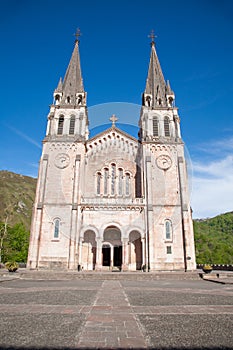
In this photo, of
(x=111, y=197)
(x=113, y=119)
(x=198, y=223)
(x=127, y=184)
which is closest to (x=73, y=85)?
(x=113, y=119)

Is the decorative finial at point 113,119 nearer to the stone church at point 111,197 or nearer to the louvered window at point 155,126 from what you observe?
the stone church at point 111,197

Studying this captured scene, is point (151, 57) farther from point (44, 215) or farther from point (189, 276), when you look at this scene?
point (189, 276)

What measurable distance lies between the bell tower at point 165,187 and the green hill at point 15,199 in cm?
6159

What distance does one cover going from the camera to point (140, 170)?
32.1 metres

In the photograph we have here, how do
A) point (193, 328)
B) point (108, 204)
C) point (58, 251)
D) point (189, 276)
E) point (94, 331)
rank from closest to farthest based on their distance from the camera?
point (94, 331) → point (193, 328) → point (189, 276) → point (58, 251) → point (108, 204)

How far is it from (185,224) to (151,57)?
97.2 feet

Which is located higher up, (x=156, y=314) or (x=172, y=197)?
(x=172, y=197)

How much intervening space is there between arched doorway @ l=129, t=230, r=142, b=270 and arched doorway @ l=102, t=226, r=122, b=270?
1452 millimetres

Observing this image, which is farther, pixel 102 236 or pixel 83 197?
pixel 83 197

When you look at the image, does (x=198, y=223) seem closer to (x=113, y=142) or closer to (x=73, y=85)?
(x=113, y=142)

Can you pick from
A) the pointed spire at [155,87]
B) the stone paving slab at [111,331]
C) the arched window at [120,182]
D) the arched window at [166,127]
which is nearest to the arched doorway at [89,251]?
the arched window at [120,182]

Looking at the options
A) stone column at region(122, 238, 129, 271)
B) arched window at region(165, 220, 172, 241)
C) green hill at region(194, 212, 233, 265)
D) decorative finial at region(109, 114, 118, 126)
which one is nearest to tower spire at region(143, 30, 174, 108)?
decorative finial at region(109, 114, 118, 126)

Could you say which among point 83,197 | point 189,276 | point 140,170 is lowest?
point 189,276

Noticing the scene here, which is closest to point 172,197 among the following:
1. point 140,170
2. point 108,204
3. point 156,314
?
point 140,170
